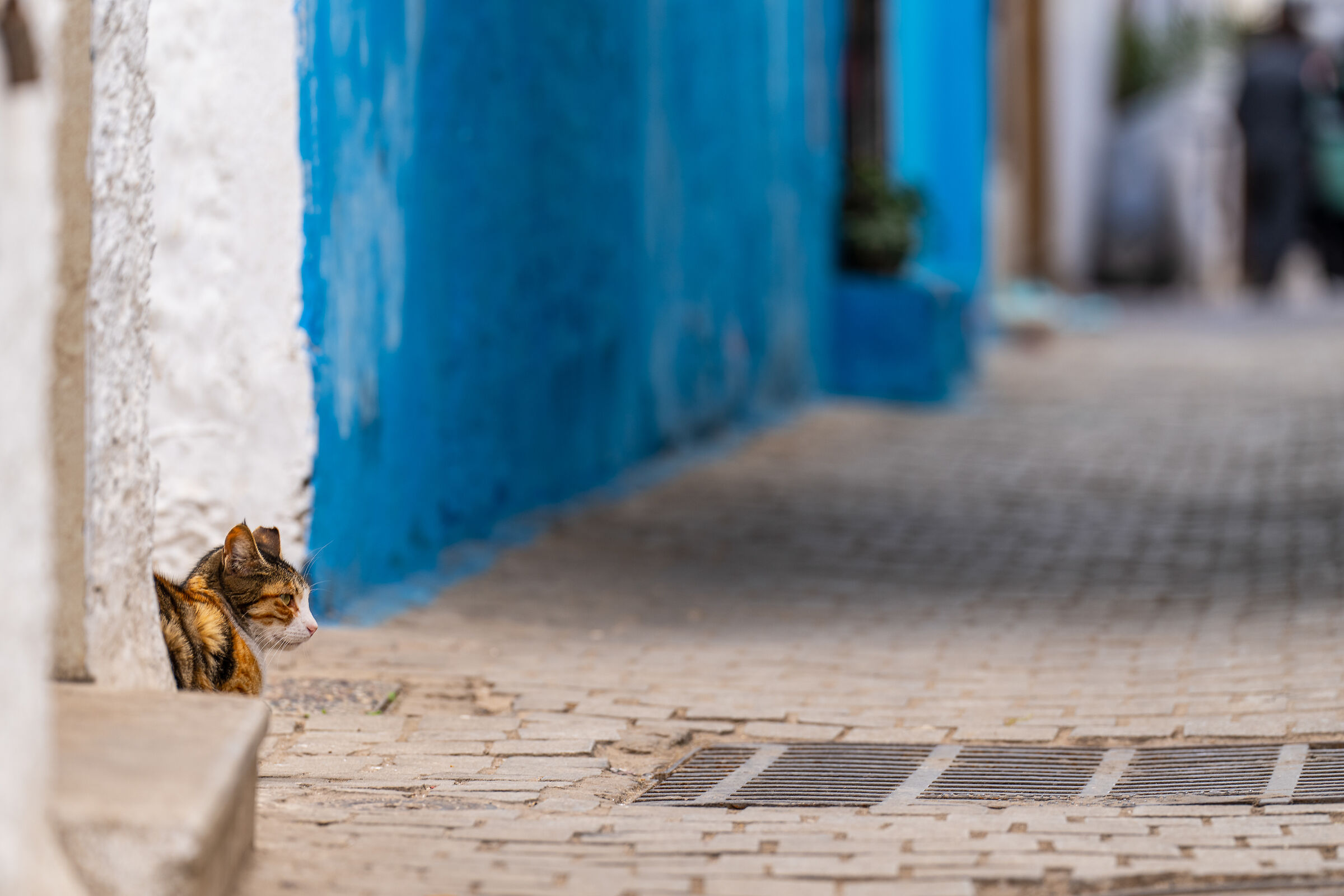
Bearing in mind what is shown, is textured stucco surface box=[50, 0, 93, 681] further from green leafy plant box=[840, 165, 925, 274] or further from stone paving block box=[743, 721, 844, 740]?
green leafy plant box=[840, 165, 925, 274]

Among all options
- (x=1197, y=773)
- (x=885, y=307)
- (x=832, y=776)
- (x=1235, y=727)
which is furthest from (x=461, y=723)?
(x=885, y=307)

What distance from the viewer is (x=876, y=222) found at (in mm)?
11906

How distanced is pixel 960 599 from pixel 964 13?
8.71 meters

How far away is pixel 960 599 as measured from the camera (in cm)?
629

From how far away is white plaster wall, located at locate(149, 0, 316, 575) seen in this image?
17.4 ft

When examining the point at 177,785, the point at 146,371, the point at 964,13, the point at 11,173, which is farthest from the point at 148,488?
the point at 964,13

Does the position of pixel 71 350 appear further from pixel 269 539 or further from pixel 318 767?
pixel 318 767

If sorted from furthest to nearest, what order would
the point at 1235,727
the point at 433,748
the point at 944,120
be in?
the point at 944,120 < the point at 1235,727 < the point at 433,748

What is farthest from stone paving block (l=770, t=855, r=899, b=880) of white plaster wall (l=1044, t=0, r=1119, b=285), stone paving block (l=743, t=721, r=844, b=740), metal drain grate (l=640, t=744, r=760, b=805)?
white plaster wall (l=1044, t=0, r=1119, b=285)

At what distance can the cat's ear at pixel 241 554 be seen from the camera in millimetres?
4031

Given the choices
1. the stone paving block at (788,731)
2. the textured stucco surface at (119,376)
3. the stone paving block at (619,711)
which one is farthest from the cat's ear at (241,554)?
the stone paving block at (788,731)

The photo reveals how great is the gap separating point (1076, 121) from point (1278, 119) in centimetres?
230

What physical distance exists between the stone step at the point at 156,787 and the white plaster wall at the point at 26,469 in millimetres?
85

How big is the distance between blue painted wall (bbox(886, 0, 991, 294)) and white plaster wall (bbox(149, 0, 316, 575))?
26.7 feet
